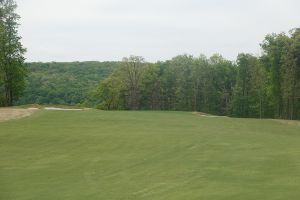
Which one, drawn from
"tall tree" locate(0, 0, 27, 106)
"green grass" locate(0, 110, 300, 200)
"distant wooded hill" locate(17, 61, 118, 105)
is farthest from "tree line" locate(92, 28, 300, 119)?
"green grass" locate(0, 110, 300, 200)

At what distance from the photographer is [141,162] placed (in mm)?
19656

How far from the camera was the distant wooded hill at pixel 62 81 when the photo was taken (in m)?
85.9

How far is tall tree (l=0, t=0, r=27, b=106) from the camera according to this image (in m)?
53.6

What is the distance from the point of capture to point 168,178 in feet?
53.9

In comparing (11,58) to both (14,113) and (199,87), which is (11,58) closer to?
(14,113)

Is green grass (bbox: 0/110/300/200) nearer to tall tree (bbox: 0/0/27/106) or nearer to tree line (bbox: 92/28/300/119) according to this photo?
tall tree (bbox: 0/0/27/106)

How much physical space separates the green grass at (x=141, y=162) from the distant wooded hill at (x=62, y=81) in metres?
45.3

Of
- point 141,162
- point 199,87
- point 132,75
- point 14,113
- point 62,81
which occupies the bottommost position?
point 141,162

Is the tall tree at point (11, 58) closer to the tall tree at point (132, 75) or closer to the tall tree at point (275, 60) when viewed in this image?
the tall tree at point (132, 75)

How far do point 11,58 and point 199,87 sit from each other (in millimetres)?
36956

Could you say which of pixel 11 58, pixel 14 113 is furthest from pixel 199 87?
pixel 14 113

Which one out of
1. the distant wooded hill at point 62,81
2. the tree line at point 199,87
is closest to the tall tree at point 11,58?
the distant wooded hill at point 62,81

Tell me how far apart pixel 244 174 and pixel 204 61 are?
6566 cm

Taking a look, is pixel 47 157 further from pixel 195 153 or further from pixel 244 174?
pixel 244 174
